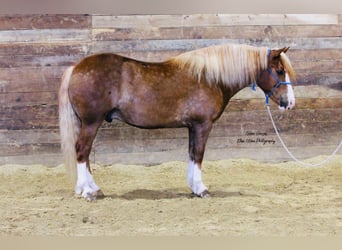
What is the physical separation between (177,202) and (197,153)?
0.42m

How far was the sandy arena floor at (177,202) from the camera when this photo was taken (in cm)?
295

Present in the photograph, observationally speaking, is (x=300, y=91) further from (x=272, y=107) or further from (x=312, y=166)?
(x=312, y=166)

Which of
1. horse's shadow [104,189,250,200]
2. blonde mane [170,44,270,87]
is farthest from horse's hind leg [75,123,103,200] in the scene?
blonde mane [170,44,270,87]

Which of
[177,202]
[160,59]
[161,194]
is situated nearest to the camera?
[177,202]

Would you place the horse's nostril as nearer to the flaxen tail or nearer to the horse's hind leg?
the horse's hind leg

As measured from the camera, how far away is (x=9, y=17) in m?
4.66

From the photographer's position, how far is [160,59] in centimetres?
482

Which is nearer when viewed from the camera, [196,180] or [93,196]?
[93,196]

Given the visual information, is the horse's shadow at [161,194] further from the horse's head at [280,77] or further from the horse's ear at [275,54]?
the horse's ear at [275,54]

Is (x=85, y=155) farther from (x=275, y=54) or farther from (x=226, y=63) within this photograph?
(x=275, y=54)

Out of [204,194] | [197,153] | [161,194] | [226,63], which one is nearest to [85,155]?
[161,194]

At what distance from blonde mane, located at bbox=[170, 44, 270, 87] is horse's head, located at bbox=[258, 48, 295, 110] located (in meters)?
0.06

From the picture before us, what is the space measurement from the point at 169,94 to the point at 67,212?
1157 mm

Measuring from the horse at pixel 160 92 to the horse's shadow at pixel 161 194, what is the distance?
12cm
